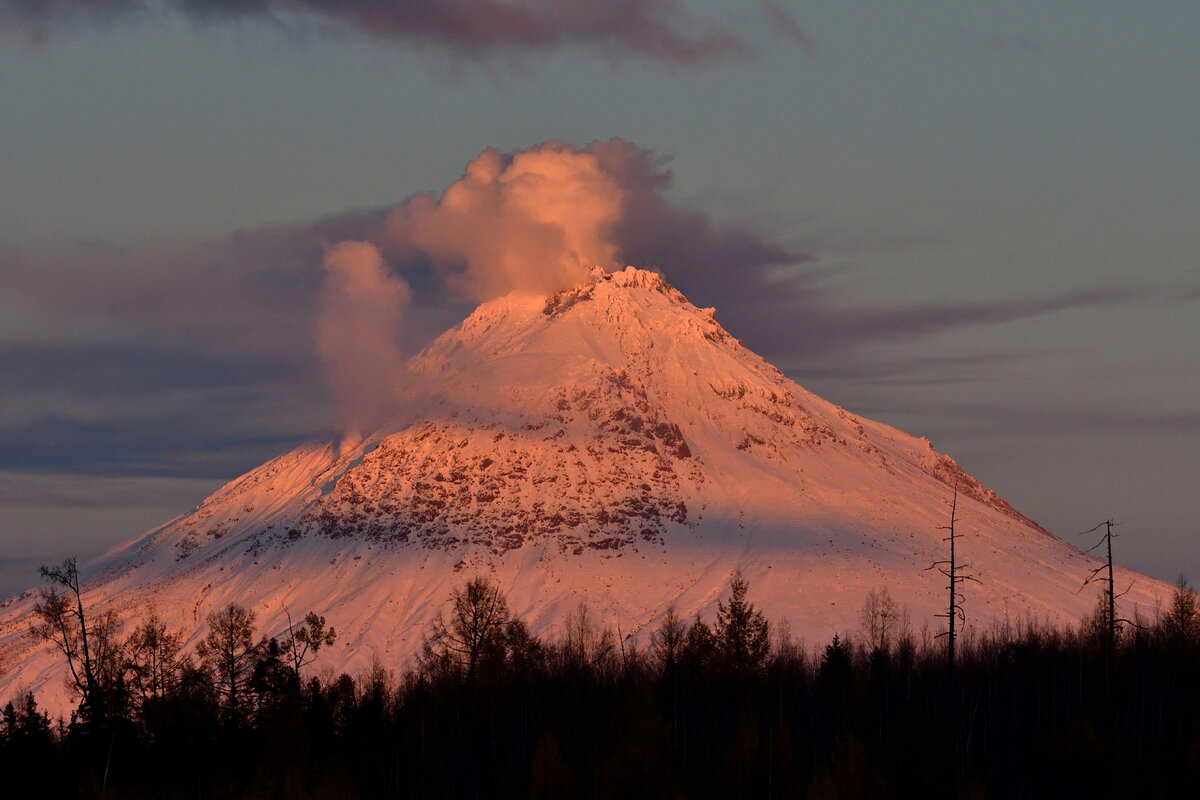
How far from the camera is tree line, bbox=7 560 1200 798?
73375mm

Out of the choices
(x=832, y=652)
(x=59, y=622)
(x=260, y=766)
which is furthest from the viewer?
(x=832, y=652)

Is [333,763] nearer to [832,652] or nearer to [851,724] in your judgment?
[851,724]

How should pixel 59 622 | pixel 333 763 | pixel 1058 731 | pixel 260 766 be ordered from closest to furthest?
1. pixel 59 622
2. pixel 260 766
3. pixel 333 763
4. pixel 1058 731

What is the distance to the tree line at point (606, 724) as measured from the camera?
73.4 meters

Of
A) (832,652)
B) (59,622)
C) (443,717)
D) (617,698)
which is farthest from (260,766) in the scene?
(832,652)

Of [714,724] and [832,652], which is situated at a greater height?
[832,652]

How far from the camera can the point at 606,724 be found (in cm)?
9956

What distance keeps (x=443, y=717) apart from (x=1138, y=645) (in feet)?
229

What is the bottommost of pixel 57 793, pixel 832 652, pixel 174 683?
pixel 57 793

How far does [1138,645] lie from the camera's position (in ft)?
417

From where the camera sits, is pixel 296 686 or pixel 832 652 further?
pixel 832 652

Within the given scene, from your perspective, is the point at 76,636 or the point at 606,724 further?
the point at 606,724

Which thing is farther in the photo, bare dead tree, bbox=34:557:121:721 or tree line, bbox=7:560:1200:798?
tree line, bbox=7:560:1200:798

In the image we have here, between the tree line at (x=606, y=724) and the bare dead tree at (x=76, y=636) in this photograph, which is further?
the tree line at (x=606, y=724)
